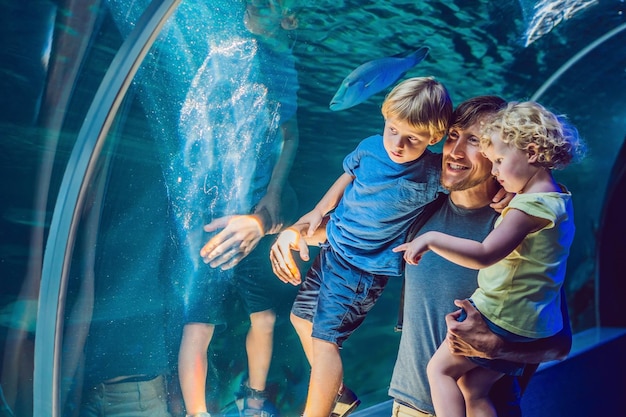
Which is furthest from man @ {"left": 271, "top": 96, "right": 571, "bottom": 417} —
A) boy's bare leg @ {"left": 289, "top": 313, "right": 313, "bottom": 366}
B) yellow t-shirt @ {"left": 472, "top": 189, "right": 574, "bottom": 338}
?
boy's bare leg @ {"left": 289, "top": 313, "right": 313, "bottom": 366}

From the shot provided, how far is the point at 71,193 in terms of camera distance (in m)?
2.29

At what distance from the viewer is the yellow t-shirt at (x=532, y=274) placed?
8.07 feet

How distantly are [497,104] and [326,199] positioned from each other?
38.0 inches

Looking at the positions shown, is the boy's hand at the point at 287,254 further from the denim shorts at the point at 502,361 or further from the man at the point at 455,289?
the denim shorts at the point at 502,361

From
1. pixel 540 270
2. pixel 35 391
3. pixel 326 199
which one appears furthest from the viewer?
pixel 326 199

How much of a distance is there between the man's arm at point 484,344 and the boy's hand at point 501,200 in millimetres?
485

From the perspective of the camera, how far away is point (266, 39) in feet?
9.07

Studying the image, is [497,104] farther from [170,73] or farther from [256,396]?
[256,396]

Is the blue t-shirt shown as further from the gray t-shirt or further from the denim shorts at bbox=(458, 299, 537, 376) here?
the denim shorts at bbox=(458, 299, 537, 376)

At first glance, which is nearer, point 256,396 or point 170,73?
point 170,73

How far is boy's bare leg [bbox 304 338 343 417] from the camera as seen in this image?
2.78 meters

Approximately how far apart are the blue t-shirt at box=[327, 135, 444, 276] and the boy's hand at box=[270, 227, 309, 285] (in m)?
0.16

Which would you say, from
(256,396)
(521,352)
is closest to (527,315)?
(521,352)

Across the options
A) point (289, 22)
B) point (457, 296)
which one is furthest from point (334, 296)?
point (289, 22)
